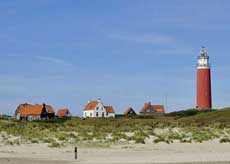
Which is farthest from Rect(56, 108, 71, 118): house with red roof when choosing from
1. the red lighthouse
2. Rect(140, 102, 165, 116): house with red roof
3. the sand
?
the sand

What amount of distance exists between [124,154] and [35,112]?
275 feet

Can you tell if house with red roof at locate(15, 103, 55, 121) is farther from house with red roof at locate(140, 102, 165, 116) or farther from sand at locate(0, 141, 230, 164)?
sand at locate(0, 141, 230, 164)

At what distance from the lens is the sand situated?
73.3 feet

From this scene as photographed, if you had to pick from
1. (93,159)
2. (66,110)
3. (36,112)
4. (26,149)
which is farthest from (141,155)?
(66,110)

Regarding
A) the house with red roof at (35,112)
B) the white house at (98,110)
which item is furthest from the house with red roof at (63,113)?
the house with red roof at (35,112)

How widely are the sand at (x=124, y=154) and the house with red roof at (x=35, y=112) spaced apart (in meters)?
76.7

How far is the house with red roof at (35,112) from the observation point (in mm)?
107188

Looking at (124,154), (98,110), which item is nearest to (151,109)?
(98,110)

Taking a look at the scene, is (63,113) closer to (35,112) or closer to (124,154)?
(35,112)

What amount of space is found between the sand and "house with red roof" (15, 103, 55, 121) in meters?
76.7

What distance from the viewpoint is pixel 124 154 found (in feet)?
85.0

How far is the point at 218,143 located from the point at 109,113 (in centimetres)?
8027

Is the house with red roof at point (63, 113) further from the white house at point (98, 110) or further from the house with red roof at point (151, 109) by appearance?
the house with red roof at point (151, 109)

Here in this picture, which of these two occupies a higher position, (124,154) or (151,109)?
(151,109)
